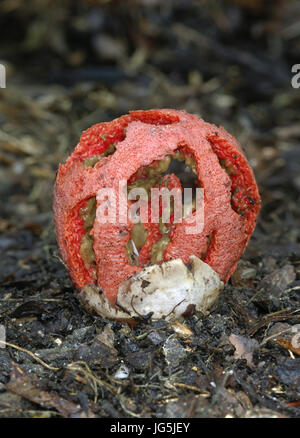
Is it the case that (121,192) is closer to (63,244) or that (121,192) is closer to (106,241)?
(106,241)


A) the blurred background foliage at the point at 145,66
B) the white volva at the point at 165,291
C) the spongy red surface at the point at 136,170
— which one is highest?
the blurred background foliage at the point at 145,66

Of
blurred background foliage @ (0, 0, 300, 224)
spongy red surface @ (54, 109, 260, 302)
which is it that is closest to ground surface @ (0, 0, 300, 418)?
blurred background foliage @ (0, 0, 300, 224)

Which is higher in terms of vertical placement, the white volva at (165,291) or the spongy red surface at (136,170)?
the spongy red surface at (136,170)

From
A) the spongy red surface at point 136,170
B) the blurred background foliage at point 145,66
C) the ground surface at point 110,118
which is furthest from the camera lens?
the blurred background foliage at point 145,66

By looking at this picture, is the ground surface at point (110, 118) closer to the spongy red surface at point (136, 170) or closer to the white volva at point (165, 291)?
the white volva at point (165, 291)

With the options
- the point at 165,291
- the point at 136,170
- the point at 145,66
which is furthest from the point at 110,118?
the point at 165,291

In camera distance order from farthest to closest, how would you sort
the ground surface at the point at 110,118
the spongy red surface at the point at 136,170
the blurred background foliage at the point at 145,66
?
the blurred background foliage at the point at 145,66, the spongy red surface at the point at 136,170, the ground surface at the point at 110,118

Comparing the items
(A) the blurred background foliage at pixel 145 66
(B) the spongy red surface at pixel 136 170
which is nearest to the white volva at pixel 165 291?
(B) the spongy red surface at pixel 136 170
